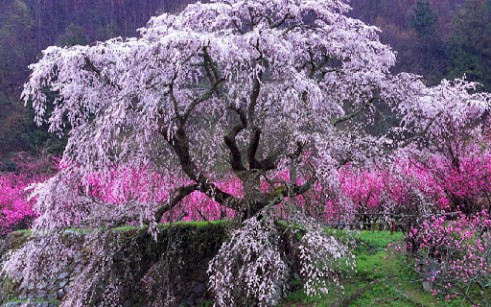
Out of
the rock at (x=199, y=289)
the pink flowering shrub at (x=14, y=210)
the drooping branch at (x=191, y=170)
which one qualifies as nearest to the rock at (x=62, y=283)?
the rock at (x=199, y=289)

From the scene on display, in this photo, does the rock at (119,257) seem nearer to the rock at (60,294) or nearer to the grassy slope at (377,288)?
the grassy slope at (377,288)

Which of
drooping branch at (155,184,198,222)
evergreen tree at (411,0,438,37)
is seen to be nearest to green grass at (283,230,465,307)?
drooping branch at (155,184,198,222)

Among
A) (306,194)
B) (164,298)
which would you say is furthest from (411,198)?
(164,298)

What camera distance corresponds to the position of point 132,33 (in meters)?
27.1

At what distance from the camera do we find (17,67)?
71.7 feet

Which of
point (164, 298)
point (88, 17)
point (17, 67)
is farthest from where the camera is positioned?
point (88, 17)

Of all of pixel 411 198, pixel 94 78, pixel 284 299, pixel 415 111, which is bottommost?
pixel 284 299

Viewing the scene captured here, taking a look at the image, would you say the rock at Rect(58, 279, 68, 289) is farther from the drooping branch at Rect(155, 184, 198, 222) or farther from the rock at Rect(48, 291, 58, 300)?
the drooping branch at Rect(155, 184, 198, 222)

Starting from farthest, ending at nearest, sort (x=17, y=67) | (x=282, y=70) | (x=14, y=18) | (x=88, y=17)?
(x=88, y=17) < (x=14, y=18) < (x=17, y=67) < (x=282, y=70)

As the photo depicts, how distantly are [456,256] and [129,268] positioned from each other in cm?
380

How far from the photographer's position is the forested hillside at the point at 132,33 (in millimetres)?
18797

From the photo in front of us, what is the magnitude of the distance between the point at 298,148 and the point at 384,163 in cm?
96

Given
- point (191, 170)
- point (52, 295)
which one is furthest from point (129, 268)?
point (52, 295)

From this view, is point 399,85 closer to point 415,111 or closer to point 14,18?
point 415,111
